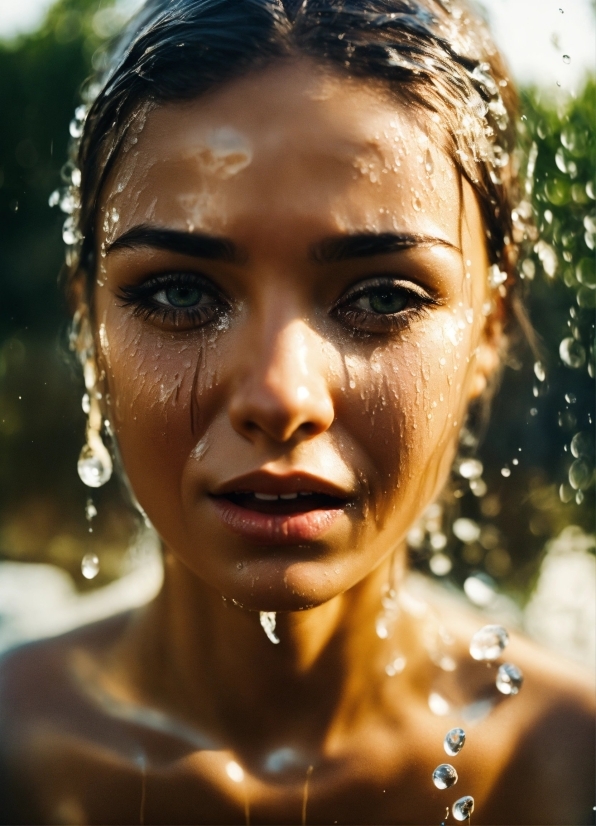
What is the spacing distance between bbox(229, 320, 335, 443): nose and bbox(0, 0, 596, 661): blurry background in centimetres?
78

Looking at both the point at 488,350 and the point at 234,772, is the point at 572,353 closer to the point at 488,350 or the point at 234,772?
the point at 488,350

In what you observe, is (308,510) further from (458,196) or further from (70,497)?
(70,497)

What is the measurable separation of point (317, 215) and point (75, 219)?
0.61 m

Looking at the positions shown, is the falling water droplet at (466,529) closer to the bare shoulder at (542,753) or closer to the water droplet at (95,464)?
the bare shoulder at (542,753)

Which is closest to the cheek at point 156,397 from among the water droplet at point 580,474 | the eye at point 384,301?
the eye at point 384,301

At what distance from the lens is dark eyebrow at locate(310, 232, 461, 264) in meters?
1.02

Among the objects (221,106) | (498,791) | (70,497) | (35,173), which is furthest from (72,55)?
(498,791)

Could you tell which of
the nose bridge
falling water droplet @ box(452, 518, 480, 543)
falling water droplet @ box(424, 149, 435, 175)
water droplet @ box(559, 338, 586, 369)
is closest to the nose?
the nose bridge

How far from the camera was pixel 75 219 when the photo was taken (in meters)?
1.44

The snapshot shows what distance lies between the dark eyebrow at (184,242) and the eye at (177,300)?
4 cm

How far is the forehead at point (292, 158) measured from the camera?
1.01 metres

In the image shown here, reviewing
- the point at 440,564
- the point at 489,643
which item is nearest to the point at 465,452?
the point at 489,643

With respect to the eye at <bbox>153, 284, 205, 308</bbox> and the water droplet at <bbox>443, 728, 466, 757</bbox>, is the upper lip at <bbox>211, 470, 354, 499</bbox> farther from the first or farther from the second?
the water droplet at <bbox>443, 728, 466, 757</bbox>

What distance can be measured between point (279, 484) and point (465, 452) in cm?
98
